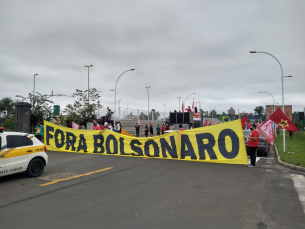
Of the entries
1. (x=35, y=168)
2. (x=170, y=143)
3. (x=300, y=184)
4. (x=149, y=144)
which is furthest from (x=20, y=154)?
(x=300, y=184)

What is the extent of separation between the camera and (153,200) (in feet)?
19.0

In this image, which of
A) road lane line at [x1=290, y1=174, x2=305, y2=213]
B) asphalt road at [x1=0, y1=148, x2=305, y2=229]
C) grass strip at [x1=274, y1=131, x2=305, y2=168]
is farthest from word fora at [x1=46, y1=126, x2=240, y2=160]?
road lane line at [x1=290, y1=174, x2=305, y2=213]

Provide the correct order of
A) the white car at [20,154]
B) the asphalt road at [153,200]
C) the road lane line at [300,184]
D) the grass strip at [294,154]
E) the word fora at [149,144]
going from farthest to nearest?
the word fora at [149,144] → the grass strip at [294,154] → the white car at [20,154] → the road lane line at [300,184] → the asphalt road at [153,200]

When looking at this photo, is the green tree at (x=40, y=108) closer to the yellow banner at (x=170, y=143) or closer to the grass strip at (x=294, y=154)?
the yellow banner at (x=170, y=143)

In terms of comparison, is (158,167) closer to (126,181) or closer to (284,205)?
(126,181)

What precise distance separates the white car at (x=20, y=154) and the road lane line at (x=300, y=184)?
7.78 m

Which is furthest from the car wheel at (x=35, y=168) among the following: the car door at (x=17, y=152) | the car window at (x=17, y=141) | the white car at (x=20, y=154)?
the car window at (x=17, y=141)

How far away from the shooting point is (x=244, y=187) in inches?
279

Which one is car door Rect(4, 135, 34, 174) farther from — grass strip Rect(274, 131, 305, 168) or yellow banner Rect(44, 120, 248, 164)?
grass strip Rect(274, 131, 305, 168)

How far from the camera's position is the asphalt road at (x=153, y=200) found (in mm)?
4570

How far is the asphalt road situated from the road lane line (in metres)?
0.10

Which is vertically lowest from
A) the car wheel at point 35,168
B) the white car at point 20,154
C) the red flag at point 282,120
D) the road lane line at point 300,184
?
the road lane line at point 300,184

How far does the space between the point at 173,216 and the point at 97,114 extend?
28418 mm

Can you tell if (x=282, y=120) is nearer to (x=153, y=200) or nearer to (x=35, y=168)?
(x=153, y=200)
